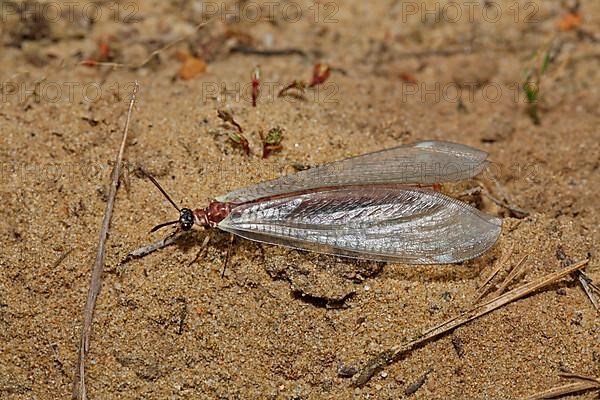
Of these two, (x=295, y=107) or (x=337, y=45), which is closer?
(x=295, y=107)

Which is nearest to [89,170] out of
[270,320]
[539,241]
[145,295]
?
[145,295]

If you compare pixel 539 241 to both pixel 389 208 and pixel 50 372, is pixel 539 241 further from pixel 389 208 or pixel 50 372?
pixel 50 372

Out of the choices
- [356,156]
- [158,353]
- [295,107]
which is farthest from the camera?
[295,107]

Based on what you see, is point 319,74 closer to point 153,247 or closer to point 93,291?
point 153,247

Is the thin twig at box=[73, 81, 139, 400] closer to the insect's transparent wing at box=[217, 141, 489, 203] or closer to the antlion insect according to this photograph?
the antlion insect

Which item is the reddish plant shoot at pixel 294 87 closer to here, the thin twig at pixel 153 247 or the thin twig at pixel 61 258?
the thin twig at pixel 153 247

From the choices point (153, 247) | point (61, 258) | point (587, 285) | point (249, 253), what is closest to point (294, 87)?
point (249, 253)

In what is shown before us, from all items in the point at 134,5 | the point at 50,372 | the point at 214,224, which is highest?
the point at 134,5
